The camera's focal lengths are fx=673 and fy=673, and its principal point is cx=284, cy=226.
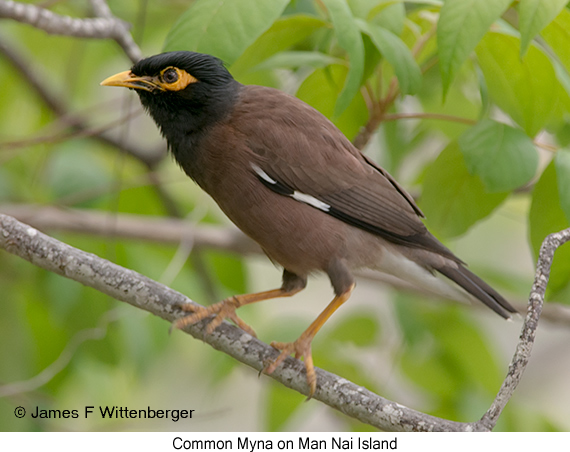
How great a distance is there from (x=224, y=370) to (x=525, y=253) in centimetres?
471

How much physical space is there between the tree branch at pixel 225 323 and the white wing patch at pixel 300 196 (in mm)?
555

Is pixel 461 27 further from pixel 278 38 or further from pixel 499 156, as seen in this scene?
pixel 278 38

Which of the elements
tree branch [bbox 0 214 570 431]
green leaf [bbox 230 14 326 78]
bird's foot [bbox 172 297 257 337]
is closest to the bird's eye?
green leaf [bbox 230 14 326 78]

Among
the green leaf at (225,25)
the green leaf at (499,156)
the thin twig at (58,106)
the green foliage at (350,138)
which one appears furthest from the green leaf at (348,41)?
the thin twig at (58,106)

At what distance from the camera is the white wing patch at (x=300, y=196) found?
2.54 m

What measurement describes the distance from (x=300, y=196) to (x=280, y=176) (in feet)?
0.39

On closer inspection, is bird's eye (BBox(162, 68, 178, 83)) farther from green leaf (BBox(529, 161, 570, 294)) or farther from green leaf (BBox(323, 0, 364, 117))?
green leaf (BBox(529, 161, 570, 294))

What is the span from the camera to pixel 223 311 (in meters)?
2.58

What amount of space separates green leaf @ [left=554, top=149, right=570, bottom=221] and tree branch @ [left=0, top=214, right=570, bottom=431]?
0.10m

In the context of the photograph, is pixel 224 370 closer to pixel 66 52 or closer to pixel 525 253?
pixel 66 52

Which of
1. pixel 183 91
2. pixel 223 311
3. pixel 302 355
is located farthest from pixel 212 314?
pixel 183 91

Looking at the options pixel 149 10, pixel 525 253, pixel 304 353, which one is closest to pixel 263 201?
pixel 304 353

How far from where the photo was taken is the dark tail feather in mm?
2711

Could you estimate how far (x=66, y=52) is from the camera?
13.6ft
